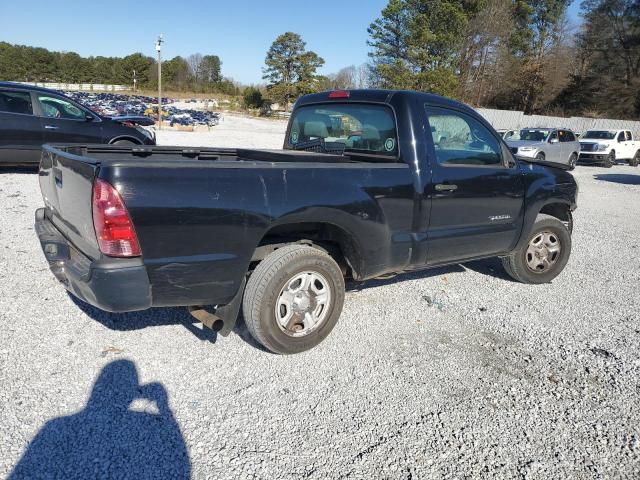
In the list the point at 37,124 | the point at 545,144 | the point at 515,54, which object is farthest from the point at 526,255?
the point at 515,54

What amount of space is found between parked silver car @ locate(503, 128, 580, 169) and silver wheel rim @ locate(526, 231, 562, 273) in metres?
12.2

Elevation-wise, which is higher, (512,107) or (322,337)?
(512,107)

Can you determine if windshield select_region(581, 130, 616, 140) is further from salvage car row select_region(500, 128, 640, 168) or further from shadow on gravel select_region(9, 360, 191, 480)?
shadow on gravel select_region(9, 360, 191, 480)

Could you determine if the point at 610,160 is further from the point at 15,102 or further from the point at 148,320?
the point at 148,320

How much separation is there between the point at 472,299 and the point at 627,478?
2.30m

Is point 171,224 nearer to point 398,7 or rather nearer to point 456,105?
point 456,105

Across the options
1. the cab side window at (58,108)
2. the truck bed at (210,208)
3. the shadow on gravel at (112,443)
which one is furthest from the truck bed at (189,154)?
the cab side window at (58,108)

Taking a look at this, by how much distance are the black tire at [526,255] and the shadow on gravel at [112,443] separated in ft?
12.0

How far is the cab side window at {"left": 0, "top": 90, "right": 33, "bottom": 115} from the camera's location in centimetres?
876

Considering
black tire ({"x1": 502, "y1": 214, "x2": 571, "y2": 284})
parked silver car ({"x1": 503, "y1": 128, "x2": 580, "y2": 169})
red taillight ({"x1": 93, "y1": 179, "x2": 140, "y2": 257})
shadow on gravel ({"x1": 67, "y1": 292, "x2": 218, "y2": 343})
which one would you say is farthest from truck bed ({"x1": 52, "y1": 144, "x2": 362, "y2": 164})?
parked silver car ({"x1": 503, "y1": 128, "x2": 580, "y2": 169})

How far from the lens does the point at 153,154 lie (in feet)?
13.3

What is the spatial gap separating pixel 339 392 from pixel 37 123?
29.0 feet

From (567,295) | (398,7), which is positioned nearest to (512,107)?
(398,7)

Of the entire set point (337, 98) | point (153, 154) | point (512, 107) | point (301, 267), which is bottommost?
point (301, 267)
